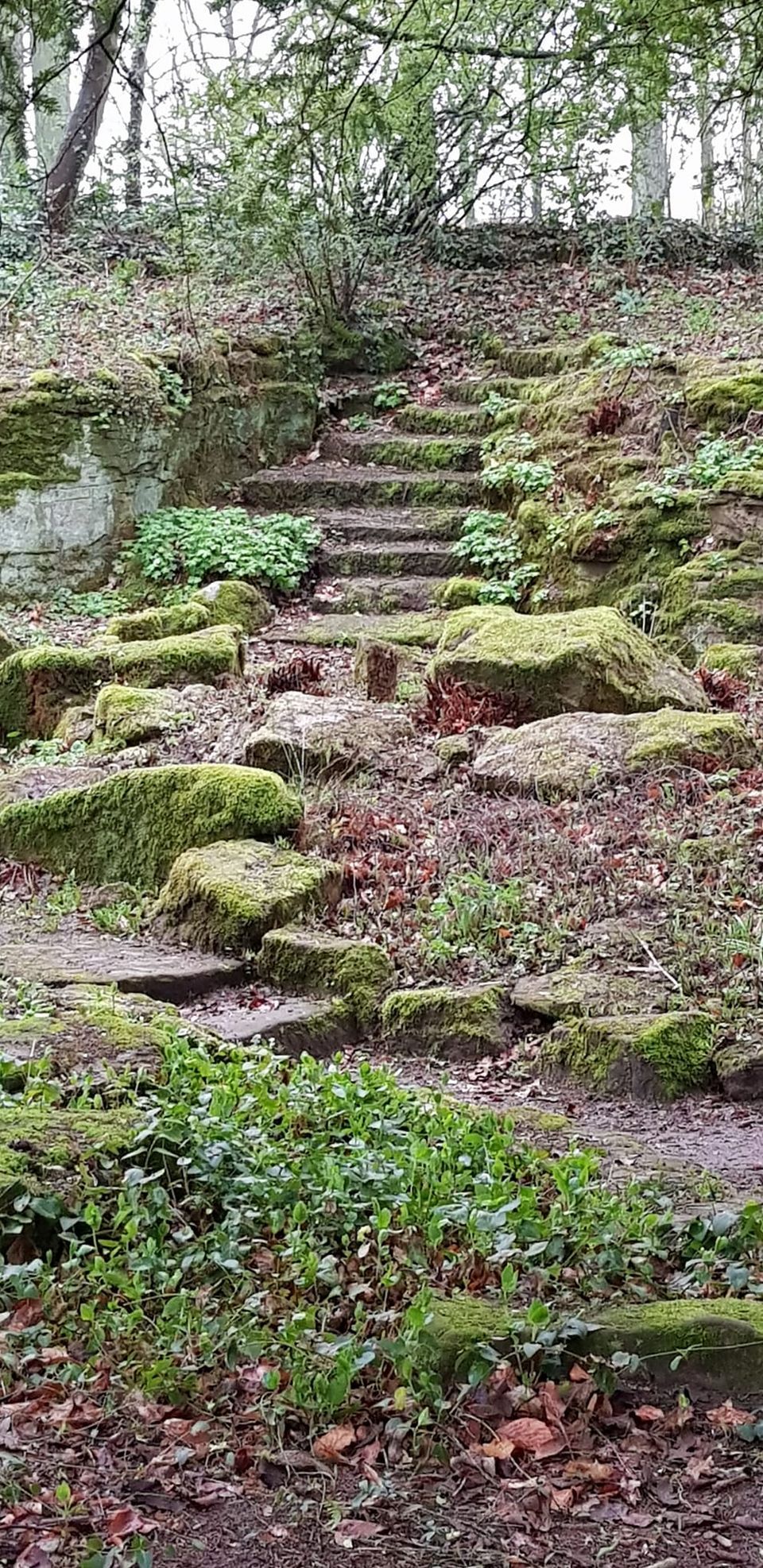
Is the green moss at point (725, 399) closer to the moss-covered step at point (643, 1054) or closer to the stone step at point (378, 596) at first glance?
the stone step at point (378, 596)

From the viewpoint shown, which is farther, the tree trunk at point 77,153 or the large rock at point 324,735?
the tree trunk at point 77,153

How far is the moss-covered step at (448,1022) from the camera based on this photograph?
17.6 ft

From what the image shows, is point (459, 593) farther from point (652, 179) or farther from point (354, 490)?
point (652, 179)

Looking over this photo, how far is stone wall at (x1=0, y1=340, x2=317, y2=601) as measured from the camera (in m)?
11.6

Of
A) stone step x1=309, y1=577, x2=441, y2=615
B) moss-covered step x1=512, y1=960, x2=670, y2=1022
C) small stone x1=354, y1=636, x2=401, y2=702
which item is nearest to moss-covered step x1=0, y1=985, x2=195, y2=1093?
moss-covered step x1=512, y1=960, x2=670, y2=1022

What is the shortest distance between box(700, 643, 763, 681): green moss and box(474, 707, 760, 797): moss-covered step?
141 centimetres

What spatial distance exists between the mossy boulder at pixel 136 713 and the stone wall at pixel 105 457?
3.34 metres

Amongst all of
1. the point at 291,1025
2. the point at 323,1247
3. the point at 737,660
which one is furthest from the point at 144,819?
the point at 737,660

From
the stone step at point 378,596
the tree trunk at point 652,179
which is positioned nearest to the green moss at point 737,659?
the stone step at point 378,596

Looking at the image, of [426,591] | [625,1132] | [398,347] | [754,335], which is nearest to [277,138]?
[625,1132]

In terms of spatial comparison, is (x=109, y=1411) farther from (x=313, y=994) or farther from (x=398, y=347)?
(x=398, y=347)

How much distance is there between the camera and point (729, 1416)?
2879 mm

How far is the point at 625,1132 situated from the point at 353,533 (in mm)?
8614

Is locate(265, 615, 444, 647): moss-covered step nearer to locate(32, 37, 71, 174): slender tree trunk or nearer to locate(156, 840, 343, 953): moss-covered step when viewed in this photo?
locate(32, 37, 71, 174): slender tree trunk
